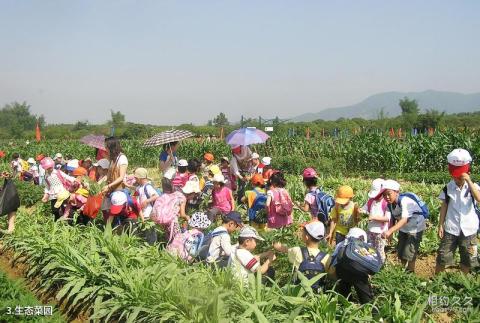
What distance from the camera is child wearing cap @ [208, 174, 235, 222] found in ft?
25.2

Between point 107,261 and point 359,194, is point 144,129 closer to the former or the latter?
point 359,194

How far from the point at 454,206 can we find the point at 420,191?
20.3ft

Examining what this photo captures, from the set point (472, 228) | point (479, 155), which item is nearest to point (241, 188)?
point (472, 228)

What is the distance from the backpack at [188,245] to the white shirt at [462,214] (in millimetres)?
3140

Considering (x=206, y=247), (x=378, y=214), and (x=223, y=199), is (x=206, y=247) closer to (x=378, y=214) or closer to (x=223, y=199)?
(x=378, y=214)

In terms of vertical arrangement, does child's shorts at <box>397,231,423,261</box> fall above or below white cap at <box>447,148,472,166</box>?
below

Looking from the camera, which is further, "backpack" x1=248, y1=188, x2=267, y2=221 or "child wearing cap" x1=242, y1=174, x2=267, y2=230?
"backpack" x1=248, y1=188, x2=267, y2=221

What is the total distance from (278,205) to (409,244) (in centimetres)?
205

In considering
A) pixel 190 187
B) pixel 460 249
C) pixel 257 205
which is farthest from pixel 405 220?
pixel 190 187

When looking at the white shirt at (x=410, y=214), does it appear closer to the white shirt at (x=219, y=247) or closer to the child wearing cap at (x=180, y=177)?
the white shirt at (x=219, y=247)

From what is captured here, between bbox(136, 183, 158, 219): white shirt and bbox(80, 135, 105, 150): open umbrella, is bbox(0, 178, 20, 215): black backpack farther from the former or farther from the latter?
bbox(136, 183, 158, 219): white shirt

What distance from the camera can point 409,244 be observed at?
5.66 metres

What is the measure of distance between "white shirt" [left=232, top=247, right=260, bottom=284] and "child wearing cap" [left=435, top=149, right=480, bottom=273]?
8.09ft

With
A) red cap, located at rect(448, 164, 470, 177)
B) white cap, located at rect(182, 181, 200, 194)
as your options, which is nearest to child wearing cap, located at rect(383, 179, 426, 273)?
red cap, located at rect(448, 164, 470, 177)
